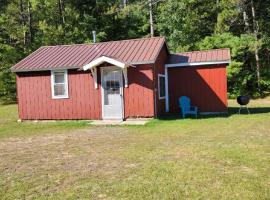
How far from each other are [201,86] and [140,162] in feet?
31.9

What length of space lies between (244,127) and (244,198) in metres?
7.09

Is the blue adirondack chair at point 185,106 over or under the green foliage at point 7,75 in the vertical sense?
under

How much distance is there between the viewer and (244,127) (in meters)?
11.7

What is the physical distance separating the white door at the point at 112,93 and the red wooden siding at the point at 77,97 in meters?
0.22

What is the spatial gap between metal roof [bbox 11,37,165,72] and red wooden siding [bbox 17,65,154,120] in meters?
0.33

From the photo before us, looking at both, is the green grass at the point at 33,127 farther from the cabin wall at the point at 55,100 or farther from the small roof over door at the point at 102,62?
the small roof over door at the point at 102,62

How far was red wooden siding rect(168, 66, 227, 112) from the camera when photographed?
16.1m

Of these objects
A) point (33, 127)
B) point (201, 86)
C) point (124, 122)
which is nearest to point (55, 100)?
point (33, 127)

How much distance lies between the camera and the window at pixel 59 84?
610 inches

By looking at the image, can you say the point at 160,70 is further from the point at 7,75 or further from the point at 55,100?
the point at 7,75

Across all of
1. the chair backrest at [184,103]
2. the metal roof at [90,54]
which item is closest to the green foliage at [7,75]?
the metal roof at [90,54]

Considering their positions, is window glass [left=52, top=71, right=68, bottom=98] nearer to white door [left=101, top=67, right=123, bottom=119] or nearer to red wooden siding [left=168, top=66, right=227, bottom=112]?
white door [left=101, top=67, right=123, bottom=119]

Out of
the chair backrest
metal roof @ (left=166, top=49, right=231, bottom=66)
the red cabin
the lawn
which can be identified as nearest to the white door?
the red cabin

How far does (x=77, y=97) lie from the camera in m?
15.3
